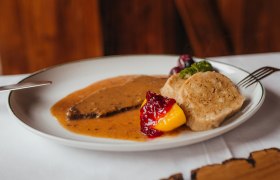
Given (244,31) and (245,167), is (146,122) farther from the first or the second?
(244,31)

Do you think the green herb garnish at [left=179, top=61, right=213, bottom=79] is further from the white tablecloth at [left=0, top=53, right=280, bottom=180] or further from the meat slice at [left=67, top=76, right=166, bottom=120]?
the white tablecloth at [left=0, top=53, right=280, bottom=180]

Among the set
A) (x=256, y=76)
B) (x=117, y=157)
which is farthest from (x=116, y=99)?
(x=256, y=76)

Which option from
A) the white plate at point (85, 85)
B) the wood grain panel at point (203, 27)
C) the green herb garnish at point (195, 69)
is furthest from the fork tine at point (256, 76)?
the wood grain panel at point (203, 27)

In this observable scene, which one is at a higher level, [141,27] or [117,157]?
[117,157]

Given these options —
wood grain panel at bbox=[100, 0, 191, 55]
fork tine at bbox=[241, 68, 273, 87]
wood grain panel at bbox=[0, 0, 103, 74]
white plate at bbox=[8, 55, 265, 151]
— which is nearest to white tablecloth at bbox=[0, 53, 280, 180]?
white plate at bbox=[8, 55, 265, 151]

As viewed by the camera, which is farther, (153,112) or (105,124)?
(105,124)

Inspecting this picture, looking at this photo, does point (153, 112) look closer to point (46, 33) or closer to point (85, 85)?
point (85, 85)
